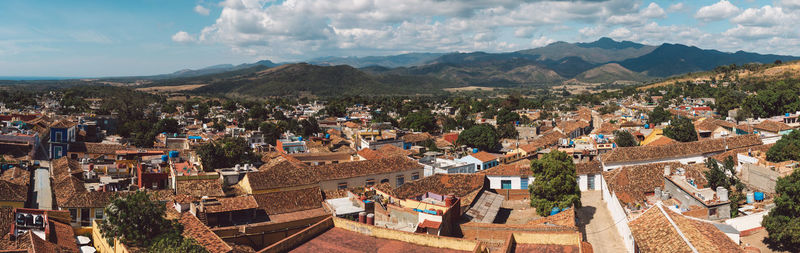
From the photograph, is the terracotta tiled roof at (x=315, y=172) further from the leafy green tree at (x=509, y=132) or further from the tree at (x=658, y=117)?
the tree at (x=658, y=117)

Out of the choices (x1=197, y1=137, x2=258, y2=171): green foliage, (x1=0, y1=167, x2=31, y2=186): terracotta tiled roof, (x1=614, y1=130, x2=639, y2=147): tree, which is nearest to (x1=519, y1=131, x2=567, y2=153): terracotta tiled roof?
(x1=614, y1=130, x2=639, y2=147): tree

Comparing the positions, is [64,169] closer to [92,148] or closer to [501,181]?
[92,148]

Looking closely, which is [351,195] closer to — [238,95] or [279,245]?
[279,245]

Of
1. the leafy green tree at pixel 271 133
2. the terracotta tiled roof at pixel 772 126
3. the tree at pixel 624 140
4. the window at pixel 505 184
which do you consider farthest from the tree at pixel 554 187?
the leafy green tree at pixel 271 133

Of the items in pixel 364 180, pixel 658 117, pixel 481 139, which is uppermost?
pixel 658 117

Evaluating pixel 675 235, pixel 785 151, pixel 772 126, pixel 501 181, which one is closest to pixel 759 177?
pixel 785 151

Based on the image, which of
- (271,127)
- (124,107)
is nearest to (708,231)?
(271,127)
